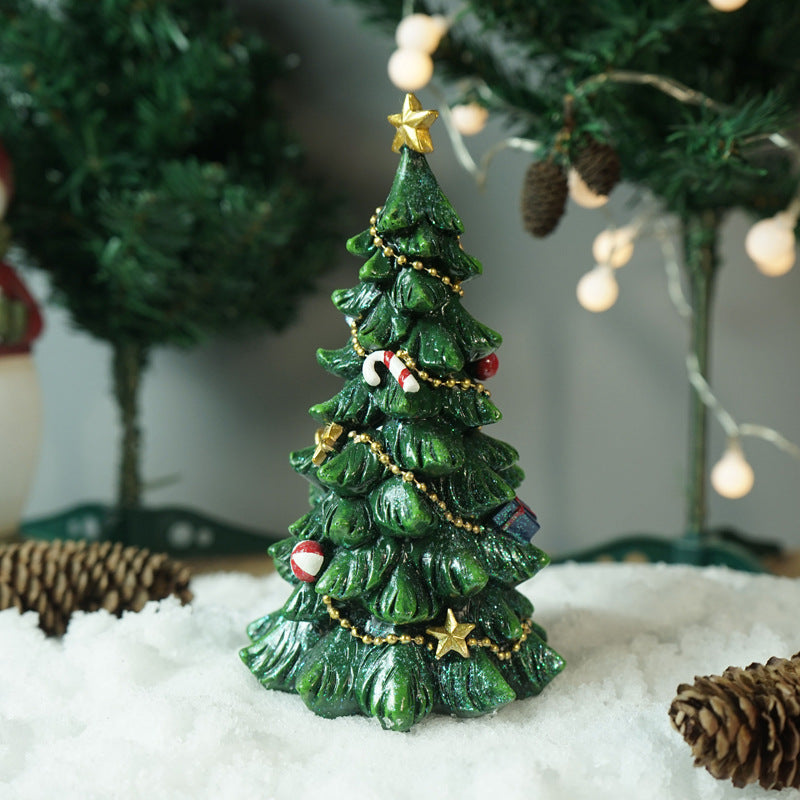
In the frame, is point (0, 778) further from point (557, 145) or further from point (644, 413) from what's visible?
point (644, 413)

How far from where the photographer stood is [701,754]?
0.47 m

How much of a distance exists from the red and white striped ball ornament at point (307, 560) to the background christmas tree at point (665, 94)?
42cm

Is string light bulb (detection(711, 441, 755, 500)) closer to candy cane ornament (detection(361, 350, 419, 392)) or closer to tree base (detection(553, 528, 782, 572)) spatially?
tree base (detection(553, 528, 782, 572))

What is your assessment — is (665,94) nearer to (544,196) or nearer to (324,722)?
(544,196)

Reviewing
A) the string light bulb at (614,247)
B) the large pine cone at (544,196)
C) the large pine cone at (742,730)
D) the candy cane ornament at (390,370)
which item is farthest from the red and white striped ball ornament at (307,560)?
the string light bulb at (614,247)

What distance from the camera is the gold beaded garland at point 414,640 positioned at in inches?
22.8

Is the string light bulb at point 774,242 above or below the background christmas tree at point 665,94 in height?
below

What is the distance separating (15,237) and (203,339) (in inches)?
10.9

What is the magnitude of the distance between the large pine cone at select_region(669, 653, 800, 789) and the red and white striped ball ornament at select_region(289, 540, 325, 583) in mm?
251

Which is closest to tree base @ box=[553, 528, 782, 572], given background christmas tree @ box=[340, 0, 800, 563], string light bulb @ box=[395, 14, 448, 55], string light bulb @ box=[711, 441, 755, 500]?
background christmas tree @ box=[340, 0, 800, 563]

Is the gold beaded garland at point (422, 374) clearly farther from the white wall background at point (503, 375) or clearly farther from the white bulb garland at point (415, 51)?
the white wall background at point (503, 375)

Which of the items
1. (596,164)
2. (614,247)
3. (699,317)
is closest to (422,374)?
(596,164)

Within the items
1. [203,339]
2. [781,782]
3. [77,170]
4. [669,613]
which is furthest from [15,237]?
[781,782]

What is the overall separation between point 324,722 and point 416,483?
171mm
